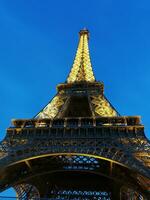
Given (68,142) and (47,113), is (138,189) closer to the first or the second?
(68,142)

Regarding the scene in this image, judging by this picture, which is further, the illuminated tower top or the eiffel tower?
the illuminated tower top

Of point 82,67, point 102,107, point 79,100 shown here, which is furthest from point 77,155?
point 82,67

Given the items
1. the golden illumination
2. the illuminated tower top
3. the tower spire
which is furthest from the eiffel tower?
the tower spire

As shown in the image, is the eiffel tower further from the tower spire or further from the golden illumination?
the tower spire

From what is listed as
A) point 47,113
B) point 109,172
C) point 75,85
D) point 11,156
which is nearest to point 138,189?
point 109,172

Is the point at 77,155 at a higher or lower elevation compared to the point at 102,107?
lower

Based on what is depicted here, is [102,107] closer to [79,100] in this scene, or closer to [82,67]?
[79,100]
